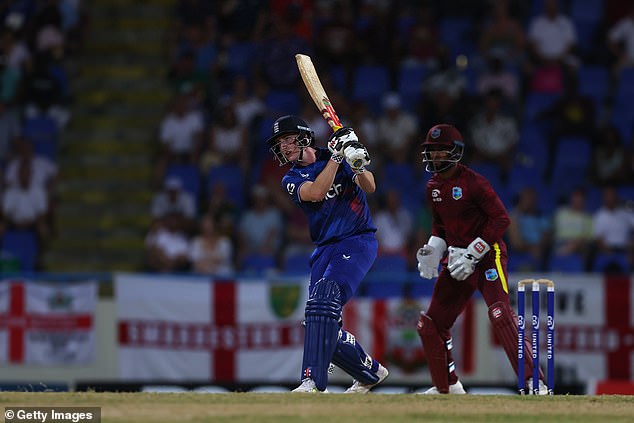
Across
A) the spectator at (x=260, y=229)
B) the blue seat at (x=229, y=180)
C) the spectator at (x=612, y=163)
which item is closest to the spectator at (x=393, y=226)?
the spectator at (x=260, y=229)

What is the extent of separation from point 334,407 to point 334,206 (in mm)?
2104

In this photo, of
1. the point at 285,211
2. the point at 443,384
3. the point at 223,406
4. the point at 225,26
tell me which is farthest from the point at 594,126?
the point at 223,406

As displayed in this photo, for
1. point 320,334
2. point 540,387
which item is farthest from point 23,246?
point 540,387

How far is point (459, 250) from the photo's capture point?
10.6 meters

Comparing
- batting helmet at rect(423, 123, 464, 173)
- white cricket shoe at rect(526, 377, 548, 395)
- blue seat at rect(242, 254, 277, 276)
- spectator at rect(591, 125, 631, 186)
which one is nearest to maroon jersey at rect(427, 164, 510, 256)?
batting helmet at rect(423, 123, 464, 173)

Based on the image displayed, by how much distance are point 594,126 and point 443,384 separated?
8518 mm

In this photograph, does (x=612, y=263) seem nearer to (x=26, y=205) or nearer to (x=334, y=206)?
(x=334, y=206)

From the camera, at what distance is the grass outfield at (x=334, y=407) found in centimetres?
857

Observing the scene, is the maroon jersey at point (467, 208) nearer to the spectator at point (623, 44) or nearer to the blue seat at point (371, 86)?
the blue seat at point (371, 86)

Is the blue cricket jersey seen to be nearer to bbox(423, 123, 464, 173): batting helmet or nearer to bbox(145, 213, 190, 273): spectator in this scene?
bbox(423, 123, 464, 173): batting helmet

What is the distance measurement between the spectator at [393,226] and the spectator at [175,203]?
8.57 feet

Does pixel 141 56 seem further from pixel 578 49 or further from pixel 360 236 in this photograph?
pixel 360 236

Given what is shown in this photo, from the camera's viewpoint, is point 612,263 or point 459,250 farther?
point 612,263

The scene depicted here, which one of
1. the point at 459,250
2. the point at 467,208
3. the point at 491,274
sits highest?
the point at 467,208
